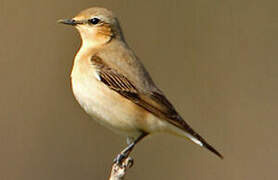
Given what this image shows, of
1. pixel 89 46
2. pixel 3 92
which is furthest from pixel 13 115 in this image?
pixel 89 46

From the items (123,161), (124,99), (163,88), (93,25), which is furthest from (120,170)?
(163,88)

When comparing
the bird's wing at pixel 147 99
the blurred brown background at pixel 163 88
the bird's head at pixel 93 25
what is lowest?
the blurred brown background at pixel 163 88

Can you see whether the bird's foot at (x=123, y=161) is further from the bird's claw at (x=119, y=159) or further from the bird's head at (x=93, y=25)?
the bird's head at (x=93, y=25)

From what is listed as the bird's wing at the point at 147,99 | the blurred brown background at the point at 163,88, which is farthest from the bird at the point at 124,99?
the blurred brown background at the point at 163,88

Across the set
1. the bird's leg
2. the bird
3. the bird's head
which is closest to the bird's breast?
the bird

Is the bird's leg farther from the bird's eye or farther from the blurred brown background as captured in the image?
the blurred brown background

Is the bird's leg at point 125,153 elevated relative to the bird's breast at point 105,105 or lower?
lower

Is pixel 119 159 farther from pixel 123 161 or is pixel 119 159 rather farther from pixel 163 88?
pixel 163 88

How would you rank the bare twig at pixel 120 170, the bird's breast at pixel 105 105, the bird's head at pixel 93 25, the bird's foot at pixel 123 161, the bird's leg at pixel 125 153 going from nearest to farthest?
the bare twig at pixel 120 170 < the bird's foot at pixel 123 161 < the bird's leg at pixel 125 153 < the bird's breast at pixel 105 105 < the bird's head at pixel 93 25
